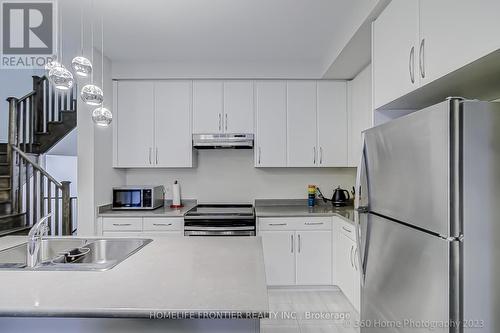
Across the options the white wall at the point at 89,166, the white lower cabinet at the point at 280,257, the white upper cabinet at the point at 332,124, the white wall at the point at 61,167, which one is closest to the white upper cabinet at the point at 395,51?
the white upper cabinet at the point at 332,124

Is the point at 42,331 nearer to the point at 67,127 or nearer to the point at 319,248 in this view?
the point at 319,248

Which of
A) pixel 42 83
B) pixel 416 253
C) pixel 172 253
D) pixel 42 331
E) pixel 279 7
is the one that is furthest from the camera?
pixel 42 83

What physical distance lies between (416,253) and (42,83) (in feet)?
17.3

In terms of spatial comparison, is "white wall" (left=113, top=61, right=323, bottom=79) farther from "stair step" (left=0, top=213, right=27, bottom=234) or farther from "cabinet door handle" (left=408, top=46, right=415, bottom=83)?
"stair step" (left=0, top=213, right=27, bottom=234)

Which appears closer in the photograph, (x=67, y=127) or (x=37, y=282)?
(x=37, y=282)

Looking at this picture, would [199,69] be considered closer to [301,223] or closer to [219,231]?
[219,231]

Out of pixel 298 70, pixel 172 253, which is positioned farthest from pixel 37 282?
pixel 298 70

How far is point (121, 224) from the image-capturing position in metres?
3.19

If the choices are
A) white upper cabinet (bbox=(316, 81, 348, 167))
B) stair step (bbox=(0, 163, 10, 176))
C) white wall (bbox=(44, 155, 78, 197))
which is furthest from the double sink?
white wall (bbox=(44, 155, 78, 197))

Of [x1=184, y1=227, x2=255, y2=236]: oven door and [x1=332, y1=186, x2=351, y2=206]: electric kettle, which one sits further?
[x1=332, y1=186, x2=351, y2=206]: electric kettle

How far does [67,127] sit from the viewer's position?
4.79 m

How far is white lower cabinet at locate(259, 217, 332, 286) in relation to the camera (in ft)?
10.5

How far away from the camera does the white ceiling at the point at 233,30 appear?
227cm

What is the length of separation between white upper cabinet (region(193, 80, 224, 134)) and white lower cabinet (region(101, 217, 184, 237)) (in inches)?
40.8
